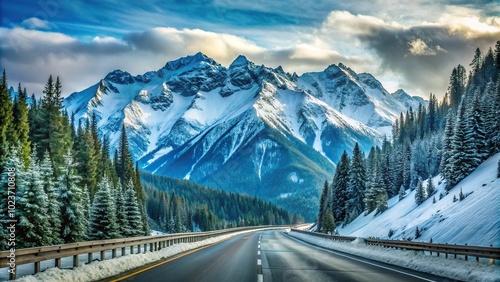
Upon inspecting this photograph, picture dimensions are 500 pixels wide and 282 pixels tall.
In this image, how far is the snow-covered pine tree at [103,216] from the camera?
42.8 metres

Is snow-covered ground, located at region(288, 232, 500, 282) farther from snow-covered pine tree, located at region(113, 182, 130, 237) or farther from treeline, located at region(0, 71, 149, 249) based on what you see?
snow-covered pine tree, located at region(113, 182, 130, 237)

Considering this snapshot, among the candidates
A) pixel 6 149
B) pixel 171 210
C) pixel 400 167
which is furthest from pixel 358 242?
pixel 171 210

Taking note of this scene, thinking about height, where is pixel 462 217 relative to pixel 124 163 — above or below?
below

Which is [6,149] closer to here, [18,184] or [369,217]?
[18,184]

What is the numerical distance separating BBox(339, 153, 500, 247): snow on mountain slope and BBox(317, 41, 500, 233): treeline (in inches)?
101

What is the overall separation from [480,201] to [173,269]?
29866mm

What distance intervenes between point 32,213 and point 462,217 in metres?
32.5

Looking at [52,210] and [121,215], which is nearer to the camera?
[52,210]

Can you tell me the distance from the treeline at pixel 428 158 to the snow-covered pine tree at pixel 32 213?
152ft

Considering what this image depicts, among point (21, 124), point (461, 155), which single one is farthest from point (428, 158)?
point (21, 124)

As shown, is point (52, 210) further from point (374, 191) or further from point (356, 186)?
point (356, 186)

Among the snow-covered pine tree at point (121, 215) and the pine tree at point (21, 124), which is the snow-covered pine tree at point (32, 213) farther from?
the pine tree at point (21, 124)

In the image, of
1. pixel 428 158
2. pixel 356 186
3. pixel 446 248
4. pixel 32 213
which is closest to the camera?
pixel 446 248

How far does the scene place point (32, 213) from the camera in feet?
117
